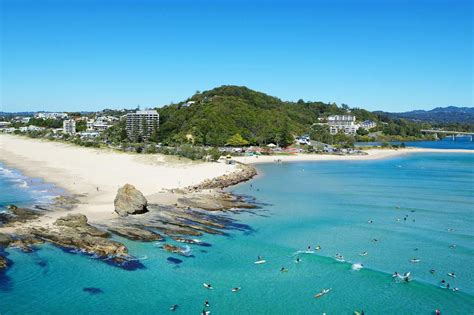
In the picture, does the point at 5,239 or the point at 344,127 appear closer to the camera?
the point at 5,239

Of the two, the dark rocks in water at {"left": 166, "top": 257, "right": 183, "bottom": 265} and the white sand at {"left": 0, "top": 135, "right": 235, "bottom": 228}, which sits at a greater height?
the white sand at {"left": 0, "top": 135, "right": 235, "bottom": 228}

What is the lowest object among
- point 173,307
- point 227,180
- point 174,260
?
point 173,307

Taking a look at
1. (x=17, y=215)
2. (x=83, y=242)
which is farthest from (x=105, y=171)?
(x=83, y=242)

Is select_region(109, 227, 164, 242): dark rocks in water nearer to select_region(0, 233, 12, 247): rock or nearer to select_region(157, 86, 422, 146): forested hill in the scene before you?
select_region(0, 233, 12, 247): rock

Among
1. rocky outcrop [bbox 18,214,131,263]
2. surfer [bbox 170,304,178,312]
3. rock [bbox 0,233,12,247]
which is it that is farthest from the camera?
rock [bbox 0,233,12,247]

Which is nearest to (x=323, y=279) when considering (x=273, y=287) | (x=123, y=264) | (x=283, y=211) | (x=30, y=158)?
(x=273, y=287)

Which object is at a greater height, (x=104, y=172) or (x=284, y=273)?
(x=104, y=172)

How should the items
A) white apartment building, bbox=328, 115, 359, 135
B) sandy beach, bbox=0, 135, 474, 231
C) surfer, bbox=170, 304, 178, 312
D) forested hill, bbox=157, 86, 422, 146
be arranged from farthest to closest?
1. white apartment building, bbox=328, 115, 359, 135
2. forested hill, bbox=157, 86, 422, 146
3. sandy beach, bbox=0, 135, 474, 231
4. surfer, bbox=170, 304, 178, 312

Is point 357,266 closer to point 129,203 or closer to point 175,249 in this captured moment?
point 175,249

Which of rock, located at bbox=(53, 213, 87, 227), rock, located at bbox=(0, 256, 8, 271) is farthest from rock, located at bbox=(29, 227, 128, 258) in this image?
rock, located at bbox=(0, 256, 8, 271)
